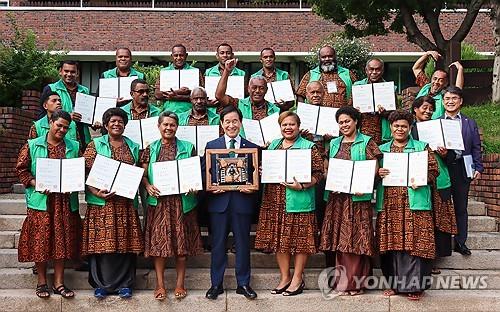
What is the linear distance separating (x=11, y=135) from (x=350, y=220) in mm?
6143

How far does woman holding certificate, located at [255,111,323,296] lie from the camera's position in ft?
22.4

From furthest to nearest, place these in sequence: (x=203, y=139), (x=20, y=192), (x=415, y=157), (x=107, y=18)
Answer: (x=107, y=18) → (x=20, y=192) → (x=203, y=139) → (x=415, y=157)

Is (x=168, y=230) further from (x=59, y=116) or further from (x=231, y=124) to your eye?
(x=59, y=116)

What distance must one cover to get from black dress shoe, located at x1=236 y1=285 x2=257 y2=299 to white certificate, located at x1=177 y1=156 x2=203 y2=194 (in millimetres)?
1186

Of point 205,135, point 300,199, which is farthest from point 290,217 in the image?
point 205,135

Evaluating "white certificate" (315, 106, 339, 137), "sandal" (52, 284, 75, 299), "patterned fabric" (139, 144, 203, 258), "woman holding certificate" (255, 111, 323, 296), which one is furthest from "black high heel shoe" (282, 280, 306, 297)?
"sandal" (52, 284, 75, 299)

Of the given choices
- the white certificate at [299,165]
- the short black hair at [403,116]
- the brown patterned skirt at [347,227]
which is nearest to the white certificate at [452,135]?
the short black hair at [403,116]

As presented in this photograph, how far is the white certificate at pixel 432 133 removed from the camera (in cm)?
707

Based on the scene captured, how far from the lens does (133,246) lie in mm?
6754

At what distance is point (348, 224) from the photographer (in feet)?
22.1

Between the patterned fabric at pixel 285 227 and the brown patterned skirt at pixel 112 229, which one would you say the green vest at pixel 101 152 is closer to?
the brown patterned skirt at pixel 112 229

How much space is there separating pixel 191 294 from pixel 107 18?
19338 mm

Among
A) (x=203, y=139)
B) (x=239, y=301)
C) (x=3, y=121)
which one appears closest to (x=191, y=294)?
(x=239, y=301)

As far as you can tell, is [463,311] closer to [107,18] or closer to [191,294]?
[191,294]
